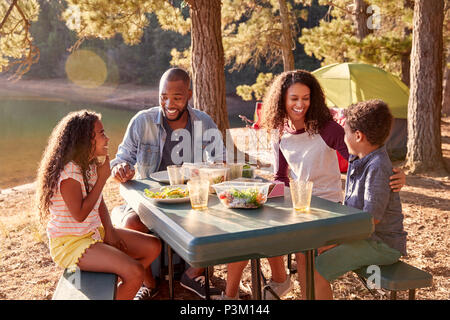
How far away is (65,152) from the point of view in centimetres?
196

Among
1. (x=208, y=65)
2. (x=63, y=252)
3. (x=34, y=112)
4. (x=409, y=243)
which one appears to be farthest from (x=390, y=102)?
(x=34, y=112)

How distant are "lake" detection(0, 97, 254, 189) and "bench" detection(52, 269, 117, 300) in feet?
23.1

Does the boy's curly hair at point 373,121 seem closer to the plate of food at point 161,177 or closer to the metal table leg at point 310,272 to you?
the metal table leg at point 310,272

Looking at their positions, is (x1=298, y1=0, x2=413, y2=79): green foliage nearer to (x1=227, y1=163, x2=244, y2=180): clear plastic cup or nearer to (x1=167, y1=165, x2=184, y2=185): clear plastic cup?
(x1=227, y1=163, x2=244, y2=180): clear plastic cup

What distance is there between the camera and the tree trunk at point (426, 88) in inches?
223

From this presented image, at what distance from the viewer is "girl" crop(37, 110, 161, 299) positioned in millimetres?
1900

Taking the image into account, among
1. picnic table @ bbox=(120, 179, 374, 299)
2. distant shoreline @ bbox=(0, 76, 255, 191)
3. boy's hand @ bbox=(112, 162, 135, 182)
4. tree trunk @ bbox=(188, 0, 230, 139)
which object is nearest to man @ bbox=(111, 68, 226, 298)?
boy's hand @ bbox=(112, 162, 135, 182)

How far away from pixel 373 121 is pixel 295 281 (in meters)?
1.34

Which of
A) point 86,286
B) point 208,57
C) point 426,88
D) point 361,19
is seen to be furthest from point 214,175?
point 361,19

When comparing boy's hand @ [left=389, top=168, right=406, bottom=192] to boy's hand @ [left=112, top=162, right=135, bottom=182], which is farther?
boy's hand @ [left=112, top=162, right=135, bottom=182]

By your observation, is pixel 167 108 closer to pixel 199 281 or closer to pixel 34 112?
pixel 199 281

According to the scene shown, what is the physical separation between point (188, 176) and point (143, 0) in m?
5.10

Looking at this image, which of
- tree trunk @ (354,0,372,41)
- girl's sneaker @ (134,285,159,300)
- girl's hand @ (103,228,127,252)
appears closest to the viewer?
girl's hand @ (103,228,127,252)

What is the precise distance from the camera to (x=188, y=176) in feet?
7.03
